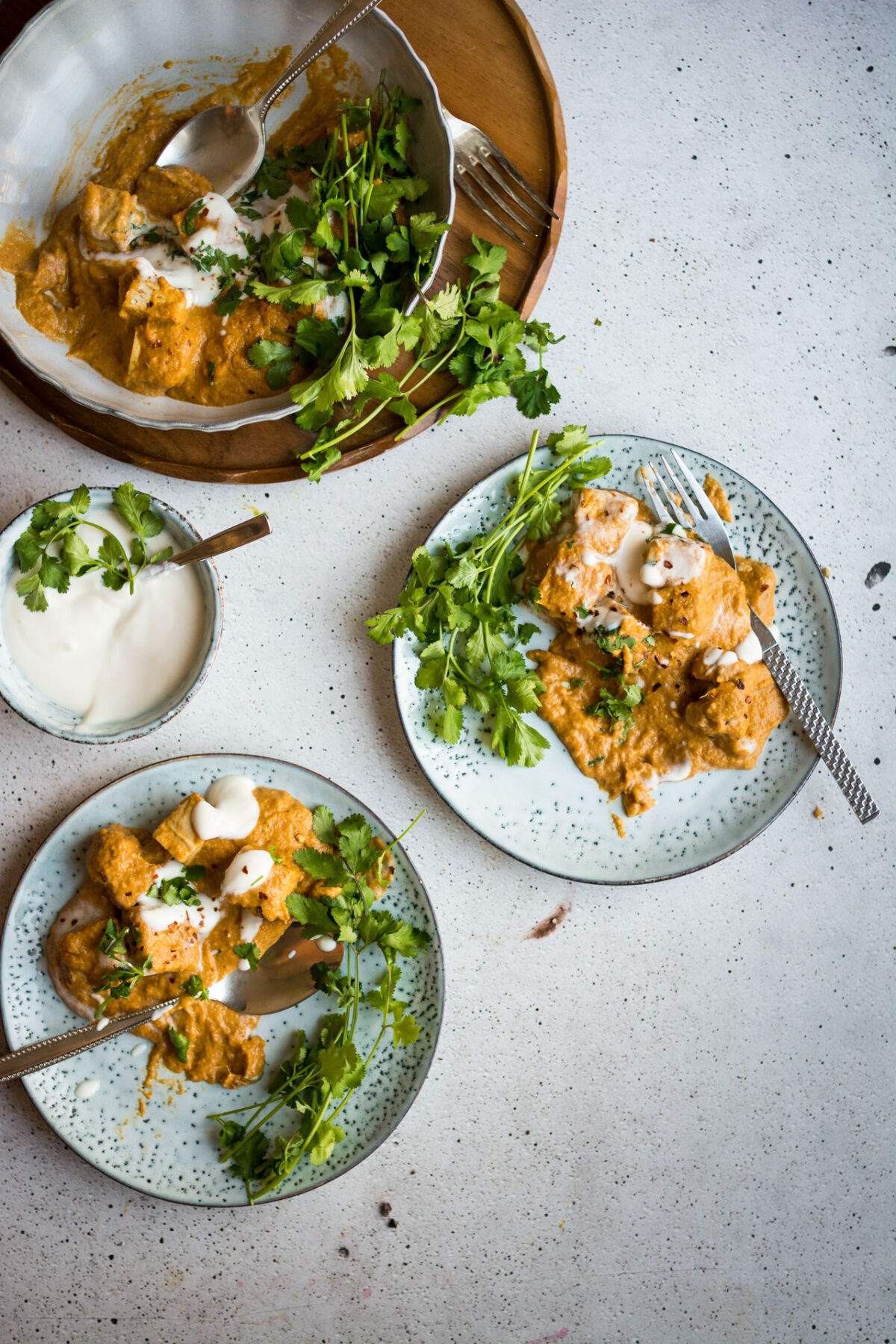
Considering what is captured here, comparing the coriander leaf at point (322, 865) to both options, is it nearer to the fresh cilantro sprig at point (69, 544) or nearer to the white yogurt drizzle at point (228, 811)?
the white yogurt drizzle at point (228, 811)

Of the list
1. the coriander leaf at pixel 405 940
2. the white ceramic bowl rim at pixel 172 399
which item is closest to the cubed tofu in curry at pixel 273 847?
the coriander leaf at pixel 405 940

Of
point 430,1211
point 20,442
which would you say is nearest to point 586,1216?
point 430,1211

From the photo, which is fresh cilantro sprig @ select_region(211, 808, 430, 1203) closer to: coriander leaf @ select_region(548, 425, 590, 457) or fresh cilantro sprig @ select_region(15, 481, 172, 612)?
fresh cilantro sprig @ select_region(15, 481, 172, 612)

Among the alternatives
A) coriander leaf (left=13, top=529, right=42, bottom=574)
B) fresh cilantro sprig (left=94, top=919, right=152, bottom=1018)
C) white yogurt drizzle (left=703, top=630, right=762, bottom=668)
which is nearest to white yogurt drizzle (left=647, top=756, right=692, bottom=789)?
white yogurt drizzle (left=703, top=630, right=762, bottom=668)

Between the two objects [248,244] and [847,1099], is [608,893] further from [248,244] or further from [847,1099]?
[248,244]

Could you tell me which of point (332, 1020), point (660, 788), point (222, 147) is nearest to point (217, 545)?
point (222, 147)

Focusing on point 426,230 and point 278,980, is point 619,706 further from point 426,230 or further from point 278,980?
point 426,230
